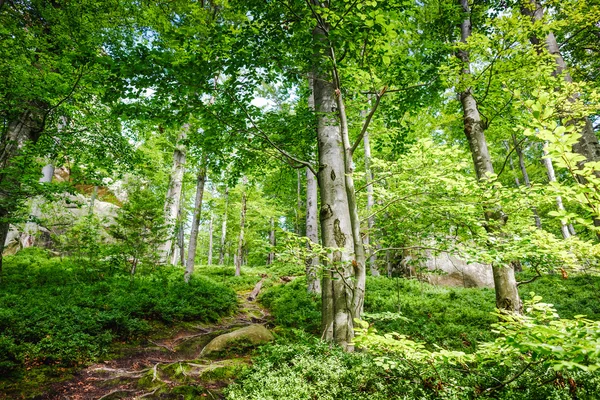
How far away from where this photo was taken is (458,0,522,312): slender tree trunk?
506 cm

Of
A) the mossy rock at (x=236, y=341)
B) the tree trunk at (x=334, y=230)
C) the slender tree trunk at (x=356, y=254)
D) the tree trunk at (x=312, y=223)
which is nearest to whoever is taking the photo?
the slender tree trunk at (x=356, y=254)

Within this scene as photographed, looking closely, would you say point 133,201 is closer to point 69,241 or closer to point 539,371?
point 69,241

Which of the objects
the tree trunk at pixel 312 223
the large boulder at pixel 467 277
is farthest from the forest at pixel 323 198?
the large boulder at pixel 467 277

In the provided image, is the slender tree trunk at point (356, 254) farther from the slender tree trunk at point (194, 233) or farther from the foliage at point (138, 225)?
the slender tree trunk at point (194, 233)

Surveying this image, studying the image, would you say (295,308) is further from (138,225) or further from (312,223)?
(138,225)

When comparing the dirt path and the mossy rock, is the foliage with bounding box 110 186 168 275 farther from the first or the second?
the mossy rock

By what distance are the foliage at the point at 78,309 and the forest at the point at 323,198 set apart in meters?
0.05

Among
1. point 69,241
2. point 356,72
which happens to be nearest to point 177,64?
point 356,72

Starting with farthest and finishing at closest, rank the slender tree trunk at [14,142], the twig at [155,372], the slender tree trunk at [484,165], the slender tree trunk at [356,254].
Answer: the slender tree trunk at [14,142] → the slender tree trunk at [484,165] → the twig at [155,372] → the slender tree trunk at [356,254]

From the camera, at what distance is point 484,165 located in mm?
5684

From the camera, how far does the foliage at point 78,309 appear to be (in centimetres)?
477

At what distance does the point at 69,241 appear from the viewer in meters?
9.59

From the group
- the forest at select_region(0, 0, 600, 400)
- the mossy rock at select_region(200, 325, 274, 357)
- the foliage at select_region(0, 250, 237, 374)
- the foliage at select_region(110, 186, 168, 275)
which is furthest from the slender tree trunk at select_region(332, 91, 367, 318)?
the foliage at select_region(110, 186, 168, 275)

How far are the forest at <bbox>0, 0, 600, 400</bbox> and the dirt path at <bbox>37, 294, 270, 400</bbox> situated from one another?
0.14 feet
